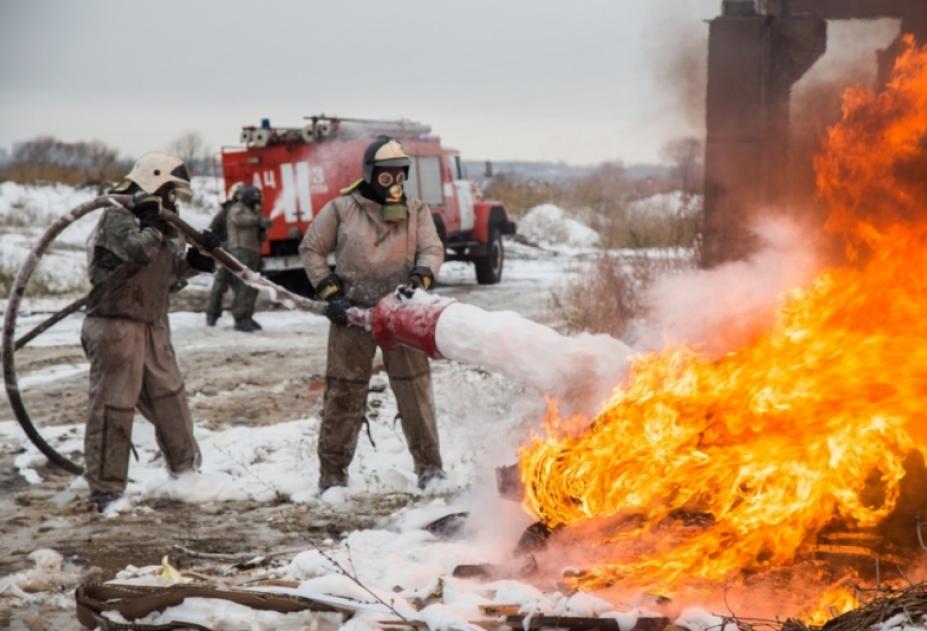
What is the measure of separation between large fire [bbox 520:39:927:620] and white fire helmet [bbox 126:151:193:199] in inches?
125

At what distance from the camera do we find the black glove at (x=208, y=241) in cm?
718

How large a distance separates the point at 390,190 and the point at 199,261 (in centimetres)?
141

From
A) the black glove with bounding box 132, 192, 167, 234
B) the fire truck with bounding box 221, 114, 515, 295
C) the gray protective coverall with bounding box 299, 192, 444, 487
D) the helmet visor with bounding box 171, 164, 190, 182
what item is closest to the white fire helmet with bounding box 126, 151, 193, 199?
the helmet visor with bounding box 171, 164, 190, 182

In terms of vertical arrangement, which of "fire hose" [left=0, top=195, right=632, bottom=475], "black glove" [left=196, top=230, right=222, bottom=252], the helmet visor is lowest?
"fire hose" [left=0, top=195, right=632, bottom=475]

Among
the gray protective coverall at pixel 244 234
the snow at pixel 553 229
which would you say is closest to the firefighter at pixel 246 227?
the gray protective coverall at pixel 244 234

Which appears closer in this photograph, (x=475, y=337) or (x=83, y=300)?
(x=475, y=337)

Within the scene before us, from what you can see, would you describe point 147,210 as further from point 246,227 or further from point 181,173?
point 246,227

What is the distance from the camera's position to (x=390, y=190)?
283 inches

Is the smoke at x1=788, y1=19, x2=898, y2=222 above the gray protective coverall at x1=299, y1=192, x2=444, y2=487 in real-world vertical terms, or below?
above

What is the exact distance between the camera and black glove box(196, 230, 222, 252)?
23.6 ft

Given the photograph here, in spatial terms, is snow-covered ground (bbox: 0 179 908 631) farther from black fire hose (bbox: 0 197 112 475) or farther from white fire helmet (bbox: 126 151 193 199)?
white fire helmet (bbox: 126 151 193 199)

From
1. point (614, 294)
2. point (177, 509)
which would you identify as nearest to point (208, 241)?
point (177, 509)

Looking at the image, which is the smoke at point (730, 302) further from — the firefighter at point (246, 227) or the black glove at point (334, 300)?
the firefighter at point (246, 227)

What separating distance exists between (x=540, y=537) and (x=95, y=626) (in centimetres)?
212
